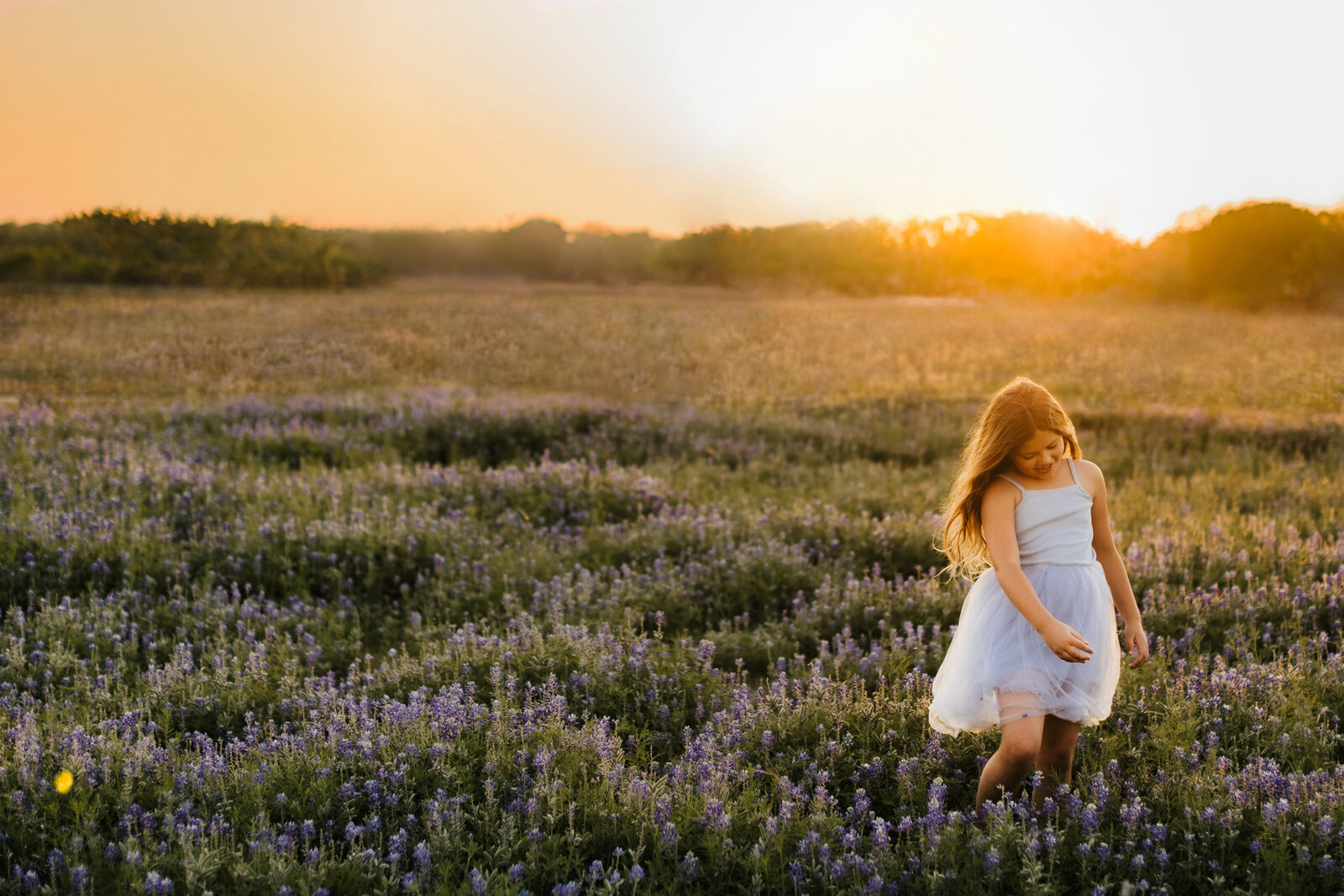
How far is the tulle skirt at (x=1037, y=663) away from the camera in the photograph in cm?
270

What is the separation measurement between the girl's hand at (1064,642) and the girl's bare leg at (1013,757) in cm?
30

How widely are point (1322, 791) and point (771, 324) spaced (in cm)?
1388

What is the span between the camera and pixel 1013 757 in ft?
8.72

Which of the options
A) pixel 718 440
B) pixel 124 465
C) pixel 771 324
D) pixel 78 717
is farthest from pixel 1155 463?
pixel 124 465

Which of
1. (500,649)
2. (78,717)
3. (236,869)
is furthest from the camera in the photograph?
(500,649)

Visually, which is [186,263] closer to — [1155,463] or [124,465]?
[124,465]

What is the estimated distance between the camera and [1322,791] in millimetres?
2707

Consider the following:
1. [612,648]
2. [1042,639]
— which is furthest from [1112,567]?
[612,648]

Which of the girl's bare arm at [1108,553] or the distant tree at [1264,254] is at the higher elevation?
the distant tree at [1264,254]

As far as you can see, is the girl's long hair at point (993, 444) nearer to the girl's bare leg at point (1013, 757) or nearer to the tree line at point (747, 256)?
the girl's bare leg at point (1013, 757)

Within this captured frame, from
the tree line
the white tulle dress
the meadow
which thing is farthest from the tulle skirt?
the tree line

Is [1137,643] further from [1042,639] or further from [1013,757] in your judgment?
[1013,757]

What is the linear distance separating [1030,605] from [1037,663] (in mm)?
272

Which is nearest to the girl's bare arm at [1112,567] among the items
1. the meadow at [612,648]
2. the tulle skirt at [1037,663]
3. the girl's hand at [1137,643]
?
the girl's hand at [1137,643]
